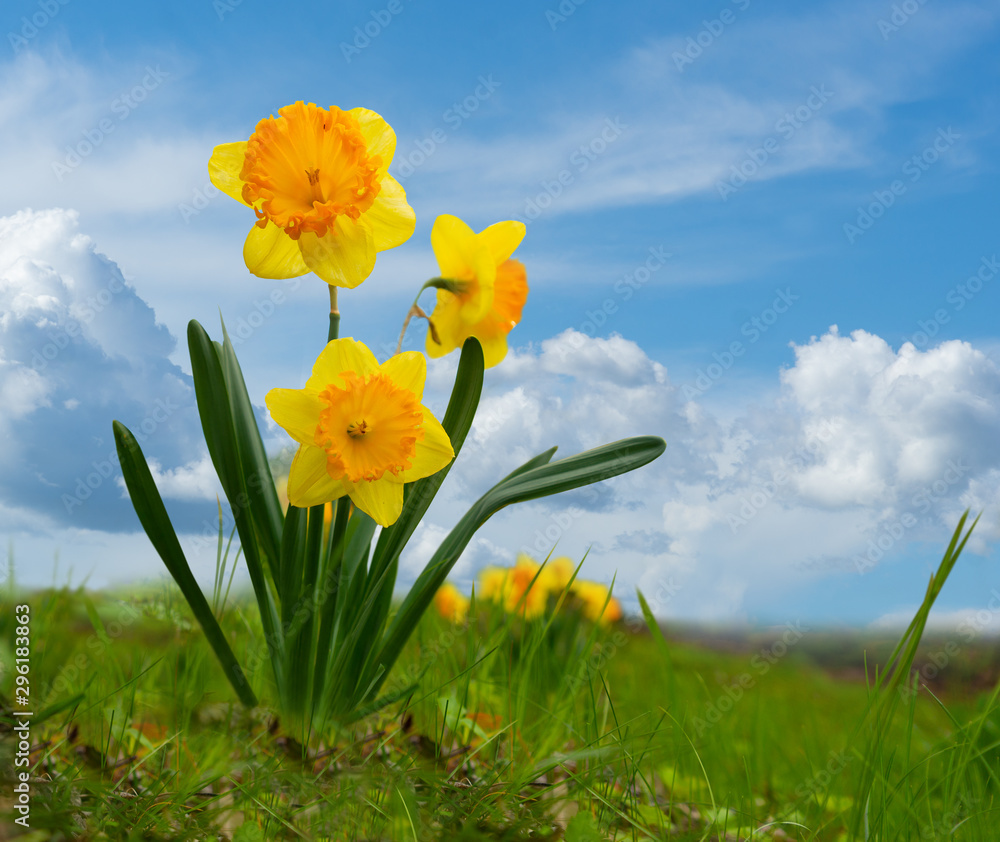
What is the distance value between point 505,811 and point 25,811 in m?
0.87

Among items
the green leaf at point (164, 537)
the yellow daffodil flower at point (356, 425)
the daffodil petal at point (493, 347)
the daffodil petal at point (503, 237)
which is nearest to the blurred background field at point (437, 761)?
the green leaf at point (164, 537)

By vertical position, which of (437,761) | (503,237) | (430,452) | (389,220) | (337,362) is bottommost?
(437,761)

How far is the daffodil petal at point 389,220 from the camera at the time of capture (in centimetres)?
187

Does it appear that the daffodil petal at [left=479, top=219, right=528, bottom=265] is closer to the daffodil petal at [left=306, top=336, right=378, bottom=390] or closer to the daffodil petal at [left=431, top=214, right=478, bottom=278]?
the daffodil petal at [left=431, top=214, right=478, bottom=278]

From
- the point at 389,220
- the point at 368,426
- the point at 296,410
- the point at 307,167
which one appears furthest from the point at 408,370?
the point at 307,167

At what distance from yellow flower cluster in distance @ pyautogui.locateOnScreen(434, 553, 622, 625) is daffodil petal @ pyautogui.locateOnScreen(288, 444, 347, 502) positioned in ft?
4.92

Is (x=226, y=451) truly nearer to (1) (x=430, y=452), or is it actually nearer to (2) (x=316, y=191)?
(1) (x=430, y=452)

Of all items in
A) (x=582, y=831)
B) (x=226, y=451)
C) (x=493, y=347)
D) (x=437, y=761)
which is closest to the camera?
(x=582, y=831)

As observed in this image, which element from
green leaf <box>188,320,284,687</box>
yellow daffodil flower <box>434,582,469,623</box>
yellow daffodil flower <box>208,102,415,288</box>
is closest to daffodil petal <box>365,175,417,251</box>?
yellow daffodil flower <box>208,102,415,288</box>

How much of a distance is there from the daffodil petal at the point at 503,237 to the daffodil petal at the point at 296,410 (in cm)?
71

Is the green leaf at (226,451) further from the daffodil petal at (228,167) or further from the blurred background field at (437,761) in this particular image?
the daffodil petal at (228,167)

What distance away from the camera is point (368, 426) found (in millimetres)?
1742

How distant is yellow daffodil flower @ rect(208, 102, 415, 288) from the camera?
5.74 feet

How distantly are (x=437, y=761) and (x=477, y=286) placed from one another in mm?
1273
